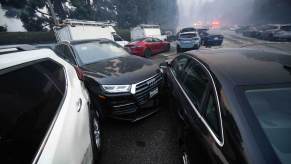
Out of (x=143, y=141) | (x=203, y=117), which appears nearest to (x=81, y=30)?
(x=143, y=141)

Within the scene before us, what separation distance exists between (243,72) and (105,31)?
12026 mm

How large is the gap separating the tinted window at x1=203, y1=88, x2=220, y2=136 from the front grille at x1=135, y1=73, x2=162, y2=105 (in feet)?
5.14

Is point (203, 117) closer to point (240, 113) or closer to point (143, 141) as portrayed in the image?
point (240, 113)

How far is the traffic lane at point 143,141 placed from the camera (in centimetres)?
251

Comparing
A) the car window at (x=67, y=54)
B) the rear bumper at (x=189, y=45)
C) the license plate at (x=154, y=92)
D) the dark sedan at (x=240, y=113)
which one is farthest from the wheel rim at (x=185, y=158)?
the rear bumper at (x=189, y=45)

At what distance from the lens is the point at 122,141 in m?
2.92

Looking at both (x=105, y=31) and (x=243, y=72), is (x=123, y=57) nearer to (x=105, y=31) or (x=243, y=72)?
(x=243, y=72)

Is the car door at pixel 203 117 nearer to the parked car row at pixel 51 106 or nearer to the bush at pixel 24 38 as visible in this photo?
the parked car row at pixel 51 106

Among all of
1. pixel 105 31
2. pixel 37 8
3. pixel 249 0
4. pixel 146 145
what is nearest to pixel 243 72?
pixel 146 145

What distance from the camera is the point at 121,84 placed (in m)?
3.02

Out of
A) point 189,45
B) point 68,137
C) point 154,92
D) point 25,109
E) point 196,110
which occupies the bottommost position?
point 189,45

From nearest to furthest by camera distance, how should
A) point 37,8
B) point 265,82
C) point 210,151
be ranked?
point 210,151, point 265,82, point 37,8

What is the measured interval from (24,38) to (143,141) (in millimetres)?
20107

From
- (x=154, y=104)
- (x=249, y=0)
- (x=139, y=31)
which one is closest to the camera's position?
(x=154, y=104)
